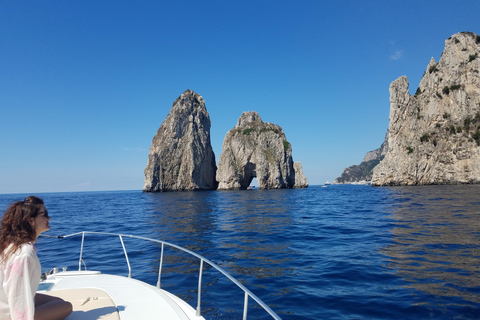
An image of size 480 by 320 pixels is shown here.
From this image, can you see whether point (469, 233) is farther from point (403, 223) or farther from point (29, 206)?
point (29, 206)

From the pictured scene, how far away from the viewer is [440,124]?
77.8 m

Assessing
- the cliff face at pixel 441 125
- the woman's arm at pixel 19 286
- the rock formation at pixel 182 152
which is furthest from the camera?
the rock formation at pixel 182 152

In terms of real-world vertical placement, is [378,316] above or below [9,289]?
below

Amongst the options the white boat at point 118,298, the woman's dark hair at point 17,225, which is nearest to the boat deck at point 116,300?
the white boat at point 118,298

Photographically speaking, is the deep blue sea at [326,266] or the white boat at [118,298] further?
the deep blue sea at [326,266]

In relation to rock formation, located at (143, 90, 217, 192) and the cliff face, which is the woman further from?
rock formation, located at (143, 90, 217, 192)

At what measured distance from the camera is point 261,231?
15070mm

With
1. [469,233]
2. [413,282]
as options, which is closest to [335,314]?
[413,282]

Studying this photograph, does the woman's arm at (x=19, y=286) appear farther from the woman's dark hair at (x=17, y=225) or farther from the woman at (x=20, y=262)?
the woman's dark hair at (x=17, y=225)

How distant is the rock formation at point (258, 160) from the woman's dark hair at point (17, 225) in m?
93.6

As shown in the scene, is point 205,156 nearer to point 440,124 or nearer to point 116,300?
point 440,124

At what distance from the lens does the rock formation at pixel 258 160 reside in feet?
319

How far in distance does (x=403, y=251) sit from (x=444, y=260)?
1353 mm

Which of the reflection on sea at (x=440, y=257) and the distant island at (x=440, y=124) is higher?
the distant island at (x=440, y=124)
